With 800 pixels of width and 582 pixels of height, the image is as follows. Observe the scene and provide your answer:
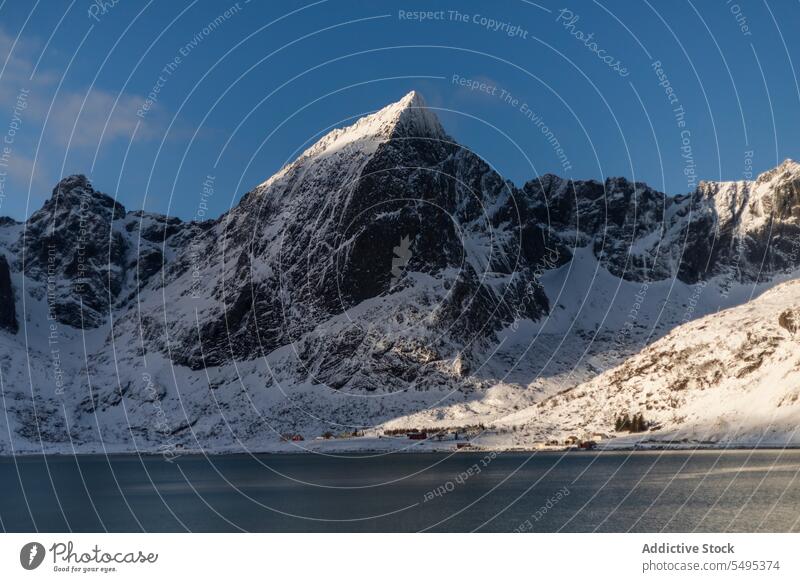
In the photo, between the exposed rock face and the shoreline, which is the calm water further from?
the exposed rock face

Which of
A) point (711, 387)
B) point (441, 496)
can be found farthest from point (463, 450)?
point (441, 496)
